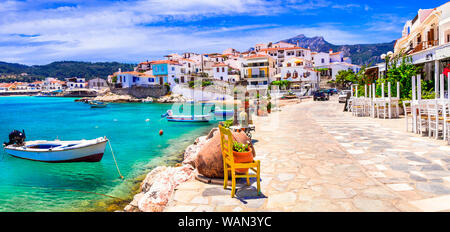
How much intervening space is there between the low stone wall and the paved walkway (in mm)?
75492

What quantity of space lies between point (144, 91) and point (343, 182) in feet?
272

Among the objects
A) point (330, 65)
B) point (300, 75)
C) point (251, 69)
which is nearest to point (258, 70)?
point (251, 69)

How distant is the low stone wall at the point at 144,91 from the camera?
266 feet

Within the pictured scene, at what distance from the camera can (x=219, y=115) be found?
35.7m

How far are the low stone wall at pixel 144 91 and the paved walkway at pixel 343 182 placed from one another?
7549cm

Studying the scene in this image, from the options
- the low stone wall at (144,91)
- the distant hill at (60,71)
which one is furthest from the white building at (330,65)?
the distant hill at (60,71)

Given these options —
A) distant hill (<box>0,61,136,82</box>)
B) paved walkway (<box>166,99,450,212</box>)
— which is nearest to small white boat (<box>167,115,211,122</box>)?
paved walkway (<box>166,99,450,212</box>)

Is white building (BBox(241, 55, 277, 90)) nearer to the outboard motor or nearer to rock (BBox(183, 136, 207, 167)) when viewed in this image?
the outboard motor

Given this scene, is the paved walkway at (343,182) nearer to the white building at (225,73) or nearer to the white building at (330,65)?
the white building at (225,73)

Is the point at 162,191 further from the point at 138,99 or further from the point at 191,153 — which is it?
the point at 138,99
